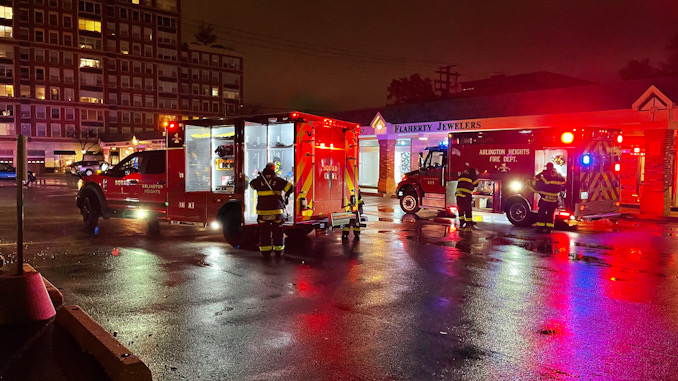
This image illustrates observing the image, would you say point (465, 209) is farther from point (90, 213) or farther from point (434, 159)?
point (90, 213)

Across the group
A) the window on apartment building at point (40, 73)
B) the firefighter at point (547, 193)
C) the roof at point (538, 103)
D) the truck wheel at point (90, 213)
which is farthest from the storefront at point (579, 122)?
the window on apartment building at point (40, 73)

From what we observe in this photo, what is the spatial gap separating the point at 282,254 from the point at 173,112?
276ft

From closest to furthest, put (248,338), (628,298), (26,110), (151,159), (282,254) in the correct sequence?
(248,338), (628,298), (282,254), (151,159), (26,110)

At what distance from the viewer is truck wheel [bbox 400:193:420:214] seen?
17.5 meters

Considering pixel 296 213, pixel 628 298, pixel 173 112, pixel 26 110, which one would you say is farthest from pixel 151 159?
pixel 173 112

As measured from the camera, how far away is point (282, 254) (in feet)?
32.0

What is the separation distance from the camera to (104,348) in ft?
14.2

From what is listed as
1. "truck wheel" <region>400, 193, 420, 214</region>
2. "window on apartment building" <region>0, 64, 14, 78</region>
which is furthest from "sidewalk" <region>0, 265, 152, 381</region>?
"window on apartment building" <region>0, 64, 14, 78</region>

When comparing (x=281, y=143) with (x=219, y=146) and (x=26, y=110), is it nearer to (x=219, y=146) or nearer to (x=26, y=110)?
(x=219, y=146)

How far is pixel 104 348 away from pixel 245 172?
6.60 m

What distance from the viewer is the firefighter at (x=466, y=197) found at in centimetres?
1391

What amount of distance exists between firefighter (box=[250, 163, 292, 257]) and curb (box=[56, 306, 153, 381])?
4258 mm

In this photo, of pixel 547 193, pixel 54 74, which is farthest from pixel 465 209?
pixel 54 74

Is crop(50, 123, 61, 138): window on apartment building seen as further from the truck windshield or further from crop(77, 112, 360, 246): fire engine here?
crop(77, 112, 360, 246): fire engine
